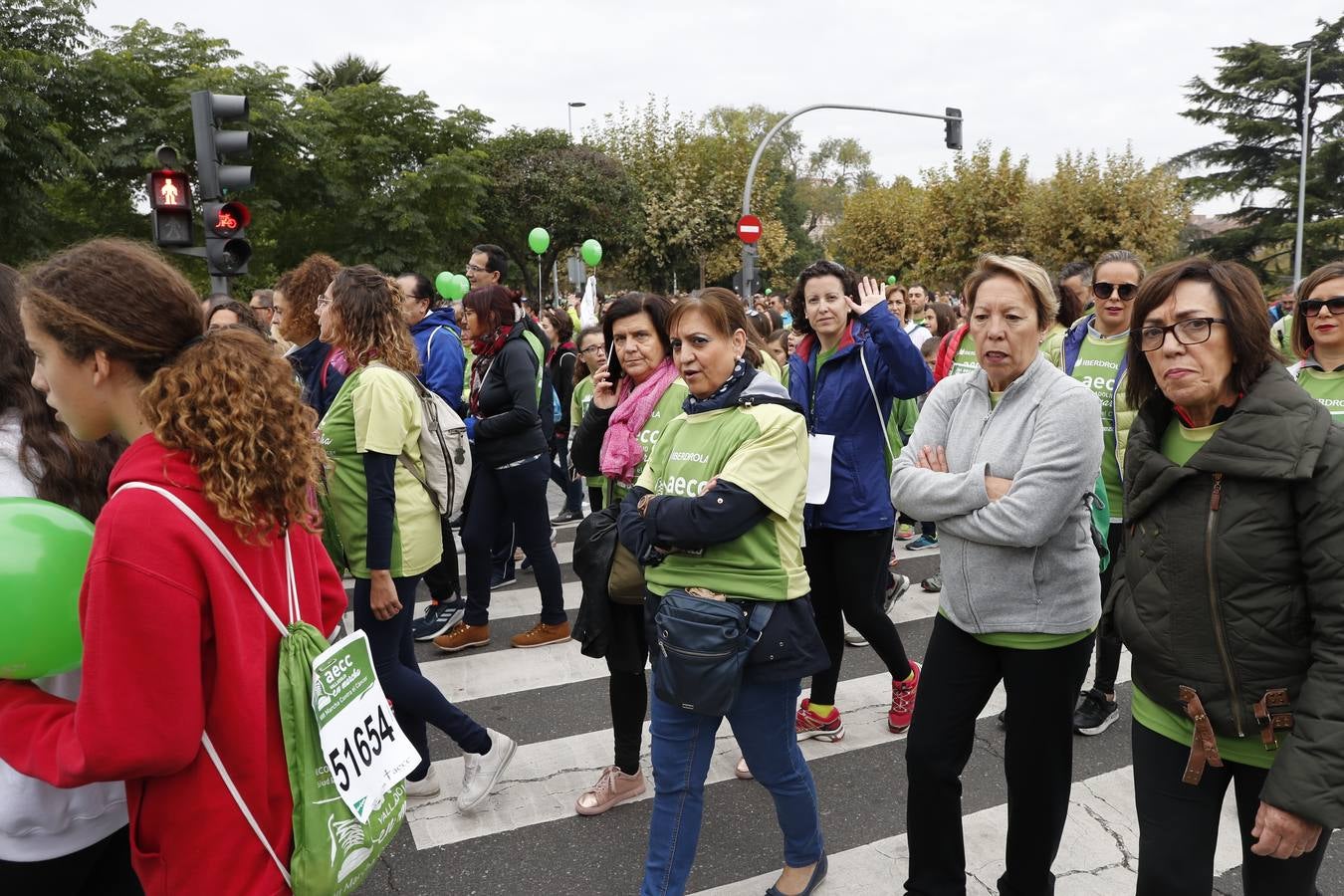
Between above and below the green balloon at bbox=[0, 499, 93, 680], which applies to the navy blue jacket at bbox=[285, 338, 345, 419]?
above

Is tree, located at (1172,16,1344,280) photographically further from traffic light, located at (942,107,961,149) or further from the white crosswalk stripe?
the white crosswalk stripe

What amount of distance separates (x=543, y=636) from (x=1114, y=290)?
11.8 ft

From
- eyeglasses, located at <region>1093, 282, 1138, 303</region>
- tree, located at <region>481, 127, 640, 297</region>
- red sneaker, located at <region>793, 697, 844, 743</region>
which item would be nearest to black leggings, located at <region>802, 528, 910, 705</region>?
red sneaker, located at <region>793, 697, 844, 743</region>

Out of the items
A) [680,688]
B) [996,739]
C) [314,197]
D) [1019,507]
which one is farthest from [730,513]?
[314,197]

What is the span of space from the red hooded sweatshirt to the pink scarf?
1911mm

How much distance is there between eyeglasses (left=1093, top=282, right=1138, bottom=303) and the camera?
427 cm

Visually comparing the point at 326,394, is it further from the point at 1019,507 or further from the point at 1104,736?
the point at 1104,736

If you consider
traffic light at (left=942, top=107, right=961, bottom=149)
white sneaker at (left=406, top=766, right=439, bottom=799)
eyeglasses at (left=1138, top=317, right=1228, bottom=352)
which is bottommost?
white sneaker at (left=406, top=766, right=439, bottom=799)

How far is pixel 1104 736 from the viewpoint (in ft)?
14.0

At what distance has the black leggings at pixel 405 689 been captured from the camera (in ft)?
11.4

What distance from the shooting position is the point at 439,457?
12.8 feet

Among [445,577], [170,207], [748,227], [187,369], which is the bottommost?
[445,577]

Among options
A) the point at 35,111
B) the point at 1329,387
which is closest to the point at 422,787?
the point at 1329,387

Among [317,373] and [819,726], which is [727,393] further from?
[317,373]
